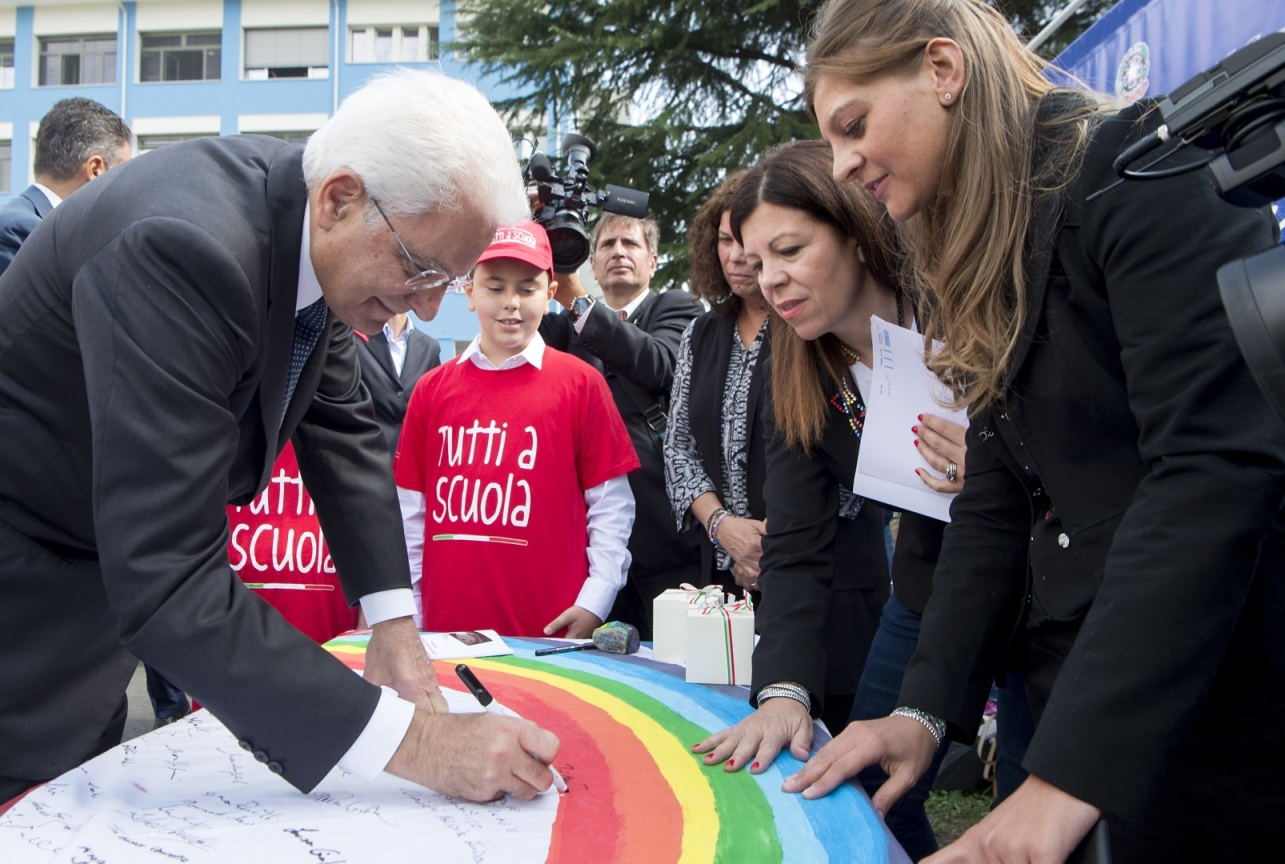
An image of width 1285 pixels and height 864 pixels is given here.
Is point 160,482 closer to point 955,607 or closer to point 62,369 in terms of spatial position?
point 62,369

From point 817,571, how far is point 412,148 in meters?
1.00

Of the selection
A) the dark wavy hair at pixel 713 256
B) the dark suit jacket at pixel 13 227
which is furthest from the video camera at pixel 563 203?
the dark suit jacket at pixel 13 227

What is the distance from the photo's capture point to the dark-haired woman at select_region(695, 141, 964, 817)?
183 cm

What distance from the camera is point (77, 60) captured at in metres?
20.6

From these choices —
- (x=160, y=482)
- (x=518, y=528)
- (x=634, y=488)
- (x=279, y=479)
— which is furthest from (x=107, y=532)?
(x=634, y=488)

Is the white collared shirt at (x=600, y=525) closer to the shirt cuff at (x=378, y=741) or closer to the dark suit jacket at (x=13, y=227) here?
the shirt cuff at (x=378, y=741)

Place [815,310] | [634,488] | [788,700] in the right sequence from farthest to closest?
[634,488]
[815,310]
[788,700]

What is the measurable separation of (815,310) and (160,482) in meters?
1.19

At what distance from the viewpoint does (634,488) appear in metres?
3.20

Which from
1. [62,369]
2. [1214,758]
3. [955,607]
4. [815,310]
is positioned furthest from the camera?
[815,310]

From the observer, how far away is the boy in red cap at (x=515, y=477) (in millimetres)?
2615

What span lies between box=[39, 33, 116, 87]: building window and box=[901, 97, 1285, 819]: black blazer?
918 inches

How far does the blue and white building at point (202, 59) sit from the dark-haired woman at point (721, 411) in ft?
58.0
